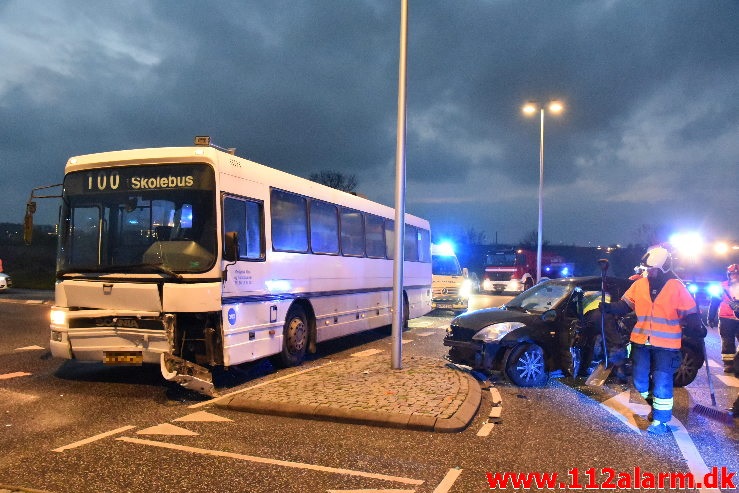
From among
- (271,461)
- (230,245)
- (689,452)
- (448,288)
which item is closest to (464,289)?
(448,288)

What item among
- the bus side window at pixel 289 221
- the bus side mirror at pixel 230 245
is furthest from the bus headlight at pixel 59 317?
the bus side window at pixel 289 221

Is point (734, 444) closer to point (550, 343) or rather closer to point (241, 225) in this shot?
point (550, 343)

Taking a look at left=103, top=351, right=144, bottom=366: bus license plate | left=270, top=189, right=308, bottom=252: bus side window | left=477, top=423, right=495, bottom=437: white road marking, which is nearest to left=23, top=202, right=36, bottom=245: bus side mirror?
left=103, top=351, right=144, bottom=366: bus license plate

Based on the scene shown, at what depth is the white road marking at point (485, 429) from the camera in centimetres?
Answer: 627

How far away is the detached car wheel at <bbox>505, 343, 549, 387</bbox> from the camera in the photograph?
862cm

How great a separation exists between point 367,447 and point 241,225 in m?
3.99

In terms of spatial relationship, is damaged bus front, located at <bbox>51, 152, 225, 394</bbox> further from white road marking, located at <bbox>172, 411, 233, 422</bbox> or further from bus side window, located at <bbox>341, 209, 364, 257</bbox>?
bus side window, located at <bbox>341, 209, 364, 257</bbox>

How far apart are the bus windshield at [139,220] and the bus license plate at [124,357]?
1.08 meters

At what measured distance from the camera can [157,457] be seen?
5.35m

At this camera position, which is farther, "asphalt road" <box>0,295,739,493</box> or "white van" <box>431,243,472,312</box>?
"white van" <box>431,243,472,312</box>

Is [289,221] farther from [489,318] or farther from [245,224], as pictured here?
[489,318]

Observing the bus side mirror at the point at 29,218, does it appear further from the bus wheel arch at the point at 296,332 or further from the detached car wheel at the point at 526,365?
the detached car wheel at the point at 526,365

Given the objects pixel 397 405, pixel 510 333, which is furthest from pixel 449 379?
pixel 397 405

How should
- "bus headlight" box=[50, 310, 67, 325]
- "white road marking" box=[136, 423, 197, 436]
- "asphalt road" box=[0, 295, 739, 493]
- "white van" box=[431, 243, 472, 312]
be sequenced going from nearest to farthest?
1. "asphalt road" box=[0, 295, 739, 493]
2. "white road marking" box=[136, 423, 197, 436]
3. "bus headlight" box=[50, 310, 67, 325]
4. "white van" box=[431, 243, 472, 312]
